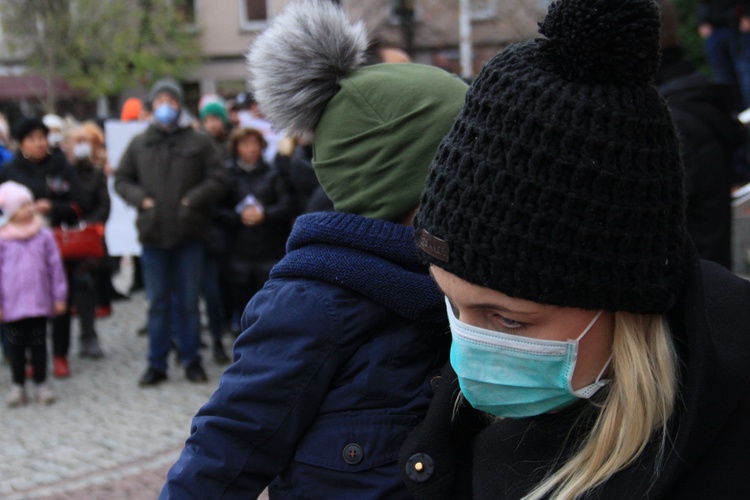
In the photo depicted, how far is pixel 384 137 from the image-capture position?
6.30 ft

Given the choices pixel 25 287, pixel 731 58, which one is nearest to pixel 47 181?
pixel 25 287

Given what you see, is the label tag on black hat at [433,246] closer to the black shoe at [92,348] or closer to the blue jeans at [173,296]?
the blue jeans at [173,296]

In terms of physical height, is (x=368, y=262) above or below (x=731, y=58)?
below

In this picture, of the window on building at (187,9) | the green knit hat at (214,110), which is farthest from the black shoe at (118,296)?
the window on building at (187,9)

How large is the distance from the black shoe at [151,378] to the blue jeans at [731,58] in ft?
18.0

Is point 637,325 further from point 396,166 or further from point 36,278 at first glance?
point 36,278

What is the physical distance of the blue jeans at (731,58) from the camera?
7750 millimetres

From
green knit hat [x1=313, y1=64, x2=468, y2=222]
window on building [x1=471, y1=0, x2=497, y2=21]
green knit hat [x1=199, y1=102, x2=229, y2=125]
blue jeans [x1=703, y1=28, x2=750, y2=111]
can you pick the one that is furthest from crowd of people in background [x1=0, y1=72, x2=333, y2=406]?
window on building [x1=471, y1=0, x2=497, y2=21]

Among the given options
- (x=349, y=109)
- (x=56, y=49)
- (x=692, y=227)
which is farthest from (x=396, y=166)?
(x=56, y=49)

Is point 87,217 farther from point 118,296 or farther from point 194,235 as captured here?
point 118,296

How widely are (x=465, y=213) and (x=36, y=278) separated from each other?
6.11m

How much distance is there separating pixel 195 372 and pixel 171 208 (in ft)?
4.52

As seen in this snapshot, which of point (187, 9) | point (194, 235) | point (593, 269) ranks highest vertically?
point (187, 9)

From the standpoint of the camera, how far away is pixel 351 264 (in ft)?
5.93
